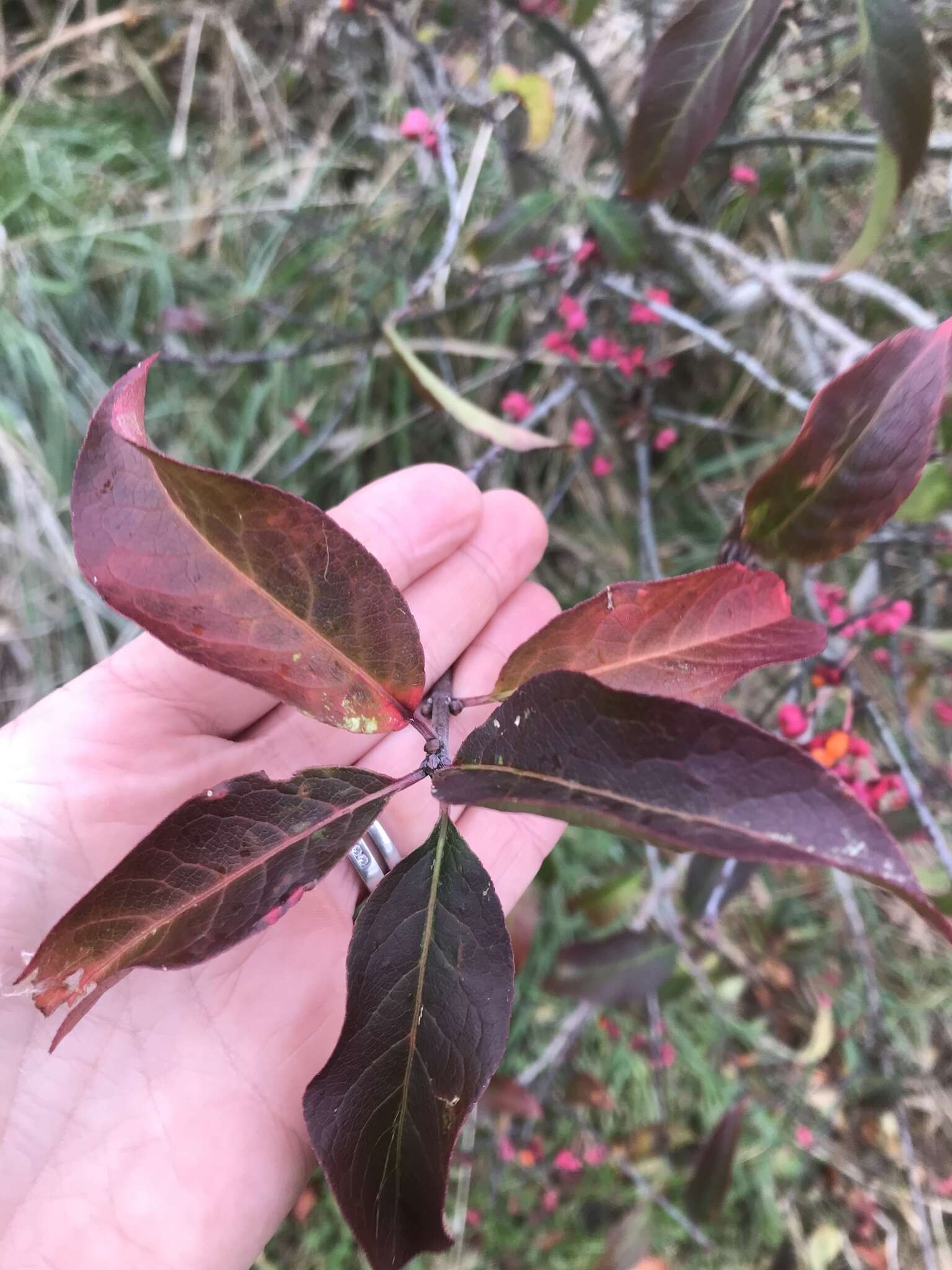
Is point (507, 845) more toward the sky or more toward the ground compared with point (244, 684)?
more toward the ground

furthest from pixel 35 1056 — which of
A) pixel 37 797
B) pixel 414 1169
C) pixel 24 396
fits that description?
pixel 24 396

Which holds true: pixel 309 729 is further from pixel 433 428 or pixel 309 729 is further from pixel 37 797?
→ pixel 433 428

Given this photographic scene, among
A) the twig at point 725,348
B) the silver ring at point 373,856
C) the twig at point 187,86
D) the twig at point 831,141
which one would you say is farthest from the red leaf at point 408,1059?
the twig at point 187,86

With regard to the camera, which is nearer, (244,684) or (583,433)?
(244,684)

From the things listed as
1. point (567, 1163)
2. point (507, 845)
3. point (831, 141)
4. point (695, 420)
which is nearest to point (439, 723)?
point (507, 845)

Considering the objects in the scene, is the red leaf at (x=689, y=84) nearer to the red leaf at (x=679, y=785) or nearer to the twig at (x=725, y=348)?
the twig at (x=725, y=348)

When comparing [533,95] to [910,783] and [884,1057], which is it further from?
[884,1057]

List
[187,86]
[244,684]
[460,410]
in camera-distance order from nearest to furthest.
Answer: [244,684]
[460,410]
[187,86]
